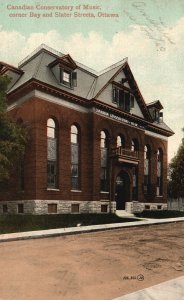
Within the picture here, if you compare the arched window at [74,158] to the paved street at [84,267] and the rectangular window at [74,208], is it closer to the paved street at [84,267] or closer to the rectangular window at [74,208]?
the rectangular window at [74,208]

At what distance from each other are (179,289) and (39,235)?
8.67 m

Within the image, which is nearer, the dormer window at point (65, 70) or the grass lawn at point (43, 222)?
the grass lawn at point (43, 222)

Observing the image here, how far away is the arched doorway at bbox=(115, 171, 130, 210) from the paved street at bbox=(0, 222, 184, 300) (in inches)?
582

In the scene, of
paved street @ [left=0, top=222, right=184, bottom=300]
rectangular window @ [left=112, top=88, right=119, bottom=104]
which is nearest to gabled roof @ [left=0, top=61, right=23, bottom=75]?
rectangular window @ [left=112, top=88, right=119, bottom=104]

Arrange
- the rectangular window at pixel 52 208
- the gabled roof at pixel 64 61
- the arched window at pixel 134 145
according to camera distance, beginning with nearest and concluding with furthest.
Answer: the rectangular window at pixel 52 208 < the gabled roof at pixel 64 61 < the arched window at pixel 134 145

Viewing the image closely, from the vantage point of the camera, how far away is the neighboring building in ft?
72.5

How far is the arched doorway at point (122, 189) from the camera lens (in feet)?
92.3

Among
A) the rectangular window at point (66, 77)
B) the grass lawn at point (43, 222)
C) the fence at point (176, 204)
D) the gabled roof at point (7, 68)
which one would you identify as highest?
the gabled roof at point (7, 68)

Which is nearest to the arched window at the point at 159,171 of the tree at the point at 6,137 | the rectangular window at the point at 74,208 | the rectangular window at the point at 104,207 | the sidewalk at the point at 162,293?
the rectangular window at the point at 104,207

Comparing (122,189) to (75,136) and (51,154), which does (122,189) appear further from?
(51,154)

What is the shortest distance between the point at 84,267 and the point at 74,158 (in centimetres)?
1660

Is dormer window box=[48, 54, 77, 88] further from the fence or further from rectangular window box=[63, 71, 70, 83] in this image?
the fence

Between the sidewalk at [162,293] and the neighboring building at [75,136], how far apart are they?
15.7 meters

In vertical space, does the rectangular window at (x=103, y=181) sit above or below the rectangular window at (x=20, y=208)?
above
